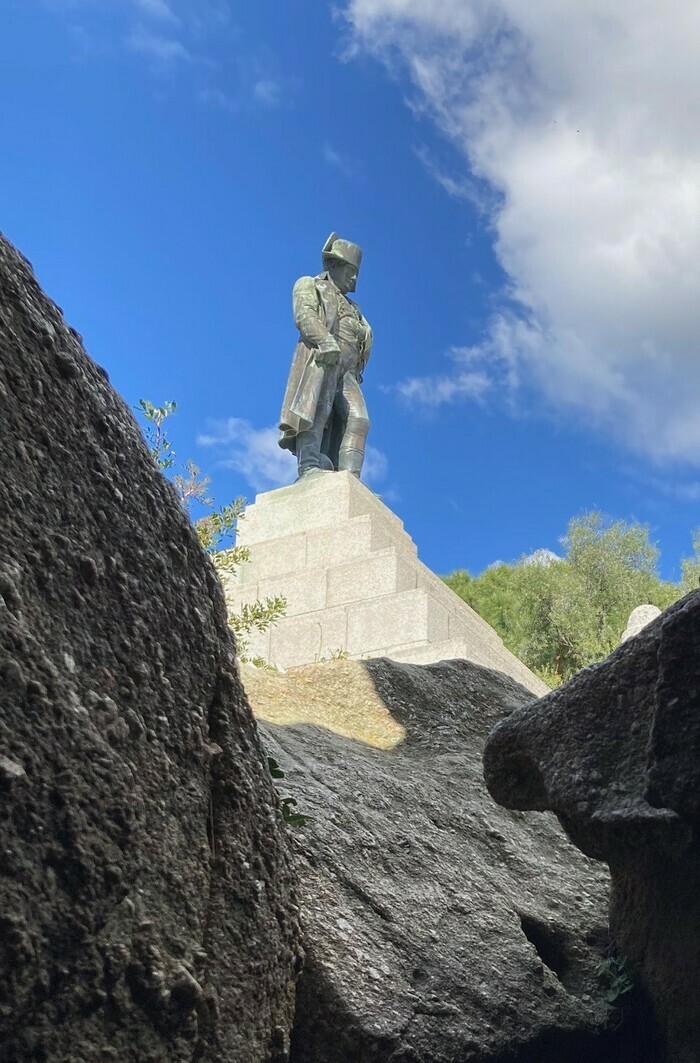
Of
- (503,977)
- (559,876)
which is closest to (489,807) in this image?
(559,876)

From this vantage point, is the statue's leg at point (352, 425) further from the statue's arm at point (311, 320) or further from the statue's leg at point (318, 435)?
the statue's arm at point (311, 320)

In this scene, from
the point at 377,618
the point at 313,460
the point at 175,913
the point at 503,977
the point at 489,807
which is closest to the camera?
the point at 175,913

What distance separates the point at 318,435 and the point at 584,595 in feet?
42.6

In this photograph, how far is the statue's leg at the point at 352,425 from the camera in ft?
45.8

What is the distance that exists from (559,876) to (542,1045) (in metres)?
0.64

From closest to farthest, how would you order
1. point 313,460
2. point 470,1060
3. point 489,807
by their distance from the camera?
1. point 470,1060
2. point 489,807
3. point 313,460

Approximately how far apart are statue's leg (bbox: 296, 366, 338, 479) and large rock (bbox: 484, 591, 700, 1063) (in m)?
11.6

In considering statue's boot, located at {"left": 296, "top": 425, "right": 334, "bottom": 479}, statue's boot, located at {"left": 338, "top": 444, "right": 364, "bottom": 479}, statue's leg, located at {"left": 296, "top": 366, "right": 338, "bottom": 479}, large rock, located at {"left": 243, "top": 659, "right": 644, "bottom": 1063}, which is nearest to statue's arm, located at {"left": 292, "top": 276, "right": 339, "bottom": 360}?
statue's leg, located at {"left": 296, "top": 366, "right": 338, "bottom": 479}

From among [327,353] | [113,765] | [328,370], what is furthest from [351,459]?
[113,765]

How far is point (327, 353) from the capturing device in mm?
13617

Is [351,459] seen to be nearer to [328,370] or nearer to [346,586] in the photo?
[328,370]

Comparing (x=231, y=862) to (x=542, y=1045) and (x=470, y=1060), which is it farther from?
(x=542, y=1045)

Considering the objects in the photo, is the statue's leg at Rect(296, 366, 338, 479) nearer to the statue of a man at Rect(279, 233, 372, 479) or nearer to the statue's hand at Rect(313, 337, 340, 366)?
the statue of a man at Rect(279, 233, 372, 479)

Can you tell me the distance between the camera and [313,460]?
13.8 metres
